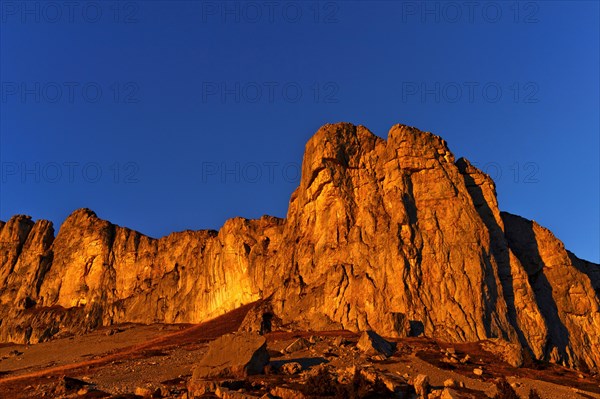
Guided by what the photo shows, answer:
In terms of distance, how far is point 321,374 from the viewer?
127 feet

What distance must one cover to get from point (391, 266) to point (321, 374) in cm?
3815

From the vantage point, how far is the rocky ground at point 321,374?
37688 mm

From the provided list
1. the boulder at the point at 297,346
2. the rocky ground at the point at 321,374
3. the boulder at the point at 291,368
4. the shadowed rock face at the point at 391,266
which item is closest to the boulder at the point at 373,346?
the rocky ground at the point at 321,374

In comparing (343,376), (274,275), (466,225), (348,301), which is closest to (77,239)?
(274,275)

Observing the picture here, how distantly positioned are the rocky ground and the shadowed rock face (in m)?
7.26

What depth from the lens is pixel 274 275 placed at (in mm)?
95750

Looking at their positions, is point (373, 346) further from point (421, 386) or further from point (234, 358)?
point (234, 358)

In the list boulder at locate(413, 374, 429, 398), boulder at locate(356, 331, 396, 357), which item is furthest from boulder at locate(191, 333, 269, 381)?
boulder at locate(413, 374, 429, 398)

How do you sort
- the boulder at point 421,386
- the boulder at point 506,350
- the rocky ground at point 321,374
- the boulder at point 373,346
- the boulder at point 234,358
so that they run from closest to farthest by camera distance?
the boulder at point 421,386 → the rocky ground at point 321,374 → the boulder at point 234,358 → the boulder at point 373,346 → the boulder at point 506,350

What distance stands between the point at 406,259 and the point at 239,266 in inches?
1837

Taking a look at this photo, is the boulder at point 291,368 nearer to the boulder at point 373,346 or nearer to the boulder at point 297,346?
the boulder at point 297,346

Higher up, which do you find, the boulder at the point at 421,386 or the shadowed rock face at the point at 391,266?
the shadowed rock face at the point at 391,266

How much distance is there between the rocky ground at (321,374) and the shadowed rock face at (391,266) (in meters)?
7.26

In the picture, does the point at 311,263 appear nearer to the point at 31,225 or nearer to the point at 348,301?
the point at 348,301
